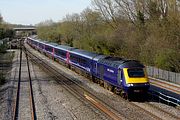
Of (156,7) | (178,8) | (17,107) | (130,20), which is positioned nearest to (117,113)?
(17,107)

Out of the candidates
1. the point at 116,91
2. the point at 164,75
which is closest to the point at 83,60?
the point at 164,75

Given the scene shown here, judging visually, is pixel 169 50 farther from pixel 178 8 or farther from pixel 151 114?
pixel 151 114

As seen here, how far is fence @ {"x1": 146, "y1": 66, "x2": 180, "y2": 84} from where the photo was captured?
122ft

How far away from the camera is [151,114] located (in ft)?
65.3

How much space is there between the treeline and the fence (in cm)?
103

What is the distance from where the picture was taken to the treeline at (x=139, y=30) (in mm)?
41925

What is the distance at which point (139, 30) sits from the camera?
53312mm

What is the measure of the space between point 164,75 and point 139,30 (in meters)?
14.9

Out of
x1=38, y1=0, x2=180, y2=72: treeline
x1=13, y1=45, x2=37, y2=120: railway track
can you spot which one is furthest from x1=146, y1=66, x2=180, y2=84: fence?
x1=13, y1=45, x2=37, y2=120: railway track

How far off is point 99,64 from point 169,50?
13.0 metres

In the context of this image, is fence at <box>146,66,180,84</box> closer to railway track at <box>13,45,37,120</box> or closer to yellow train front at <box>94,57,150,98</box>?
yellow train front at <box>94,57,150,98</box>

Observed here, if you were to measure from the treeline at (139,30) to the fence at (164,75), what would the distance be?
1.03 metres

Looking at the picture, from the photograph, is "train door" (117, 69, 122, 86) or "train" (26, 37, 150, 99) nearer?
"train" (26, 37, 150, 99)

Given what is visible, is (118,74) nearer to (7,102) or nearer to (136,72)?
(136,72)
